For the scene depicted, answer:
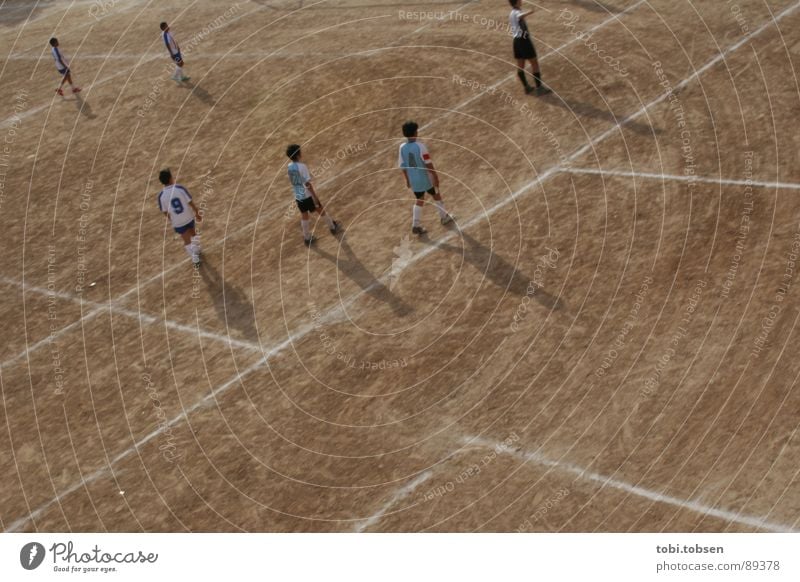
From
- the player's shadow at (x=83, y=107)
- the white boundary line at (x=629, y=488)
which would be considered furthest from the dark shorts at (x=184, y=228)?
the player's shadow at (x=83, y=107)

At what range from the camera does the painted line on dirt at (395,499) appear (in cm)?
1467

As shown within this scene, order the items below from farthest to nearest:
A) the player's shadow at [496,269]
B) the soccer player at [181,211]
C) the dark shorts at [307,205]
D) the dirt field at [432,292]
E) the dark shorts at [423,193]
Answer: the soccer player at [181,211] < the dark shorts at [307,205] < the dark shorts at [423,193] < the player's shadow at [496,269] < the dirt field at [432,292]

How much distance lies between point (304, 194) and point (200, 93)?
392 inches

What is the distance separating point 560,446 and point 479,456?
1297 millimetres

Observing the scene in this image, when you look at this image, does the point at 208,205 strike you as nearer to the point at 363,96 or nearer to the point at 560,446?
the point at 363,96

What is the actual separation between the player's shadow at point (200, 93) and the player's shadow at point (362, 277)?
28.9ft

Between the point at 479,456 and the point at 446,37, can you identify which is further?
the point at 446,37

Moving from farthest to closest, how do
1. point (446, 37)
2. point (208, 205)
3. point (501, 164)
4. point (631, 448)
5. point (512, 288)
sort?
point (446, 37) → point (208, 205) → point (501, 164) → point (512, 288) → point (631, 448)

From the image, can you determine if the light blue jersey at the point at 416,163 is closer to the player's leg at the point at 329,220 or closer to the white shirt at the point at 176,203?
the player's leg at the point at 329,220

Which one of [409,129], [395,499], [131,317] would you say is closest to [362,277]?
[409,129]

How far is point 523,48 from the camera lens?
23750mm

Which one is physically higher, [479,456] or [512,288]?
[512,288]

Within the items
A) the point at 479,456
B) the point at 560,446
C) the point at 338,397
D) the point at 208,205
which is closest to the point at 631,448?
the point at 560,446

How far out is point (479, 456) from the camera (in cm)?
1535
